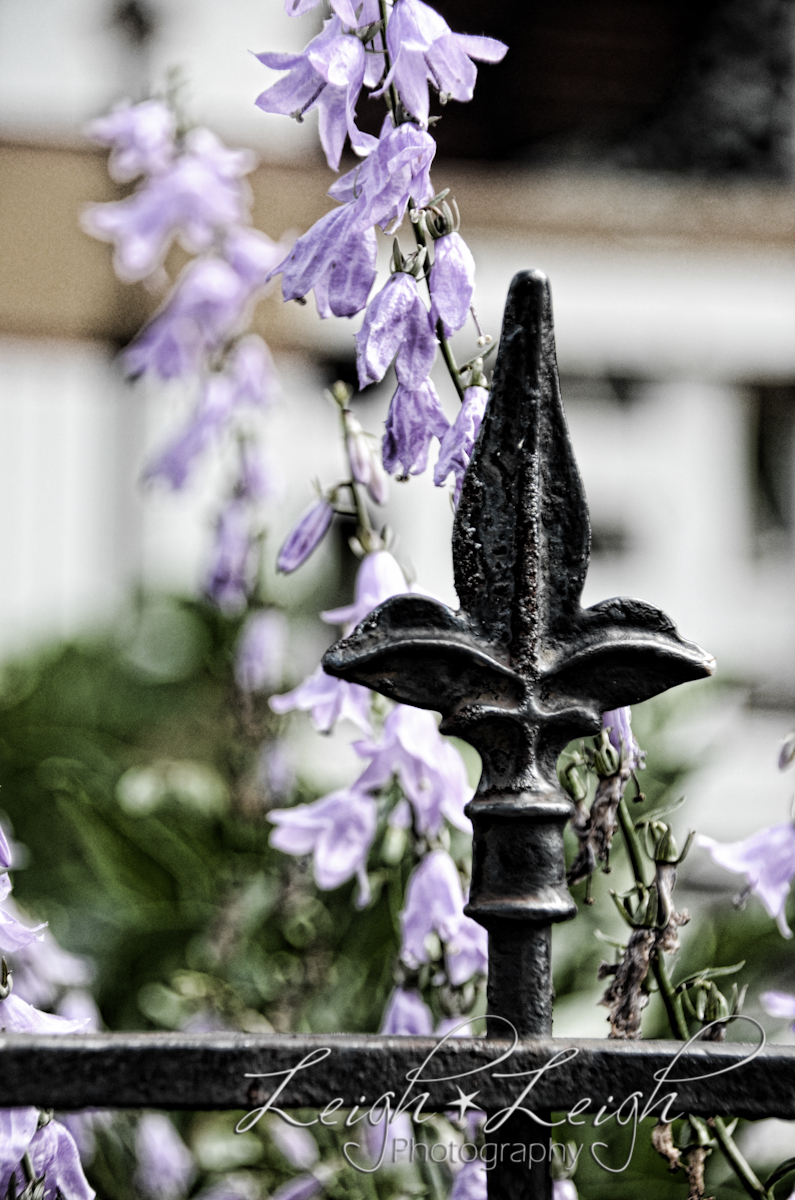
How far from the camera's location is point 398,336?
0.52 meters

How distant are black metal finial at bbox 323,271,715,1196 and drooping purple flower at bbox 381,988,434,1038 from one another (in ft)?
0.92

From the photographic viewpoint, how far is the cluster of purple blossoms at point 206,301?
130 centimetres

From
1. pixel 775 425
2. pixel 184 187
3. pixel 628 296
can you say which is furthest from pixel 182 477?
pixel 775 425

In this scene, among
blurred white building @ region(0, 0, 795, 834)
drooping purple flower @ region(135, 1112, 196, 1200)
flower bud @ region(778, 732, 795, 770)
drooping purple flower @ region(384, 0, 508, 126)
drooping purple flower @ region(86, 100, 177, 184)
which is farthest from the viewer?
blurred white building @ region(0, 0, 795, 834)

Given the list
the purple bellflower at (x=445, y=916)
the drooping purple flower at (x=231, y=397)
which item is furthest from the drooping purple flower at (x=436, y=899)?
the drooping purple flower at (x=231, y=397)

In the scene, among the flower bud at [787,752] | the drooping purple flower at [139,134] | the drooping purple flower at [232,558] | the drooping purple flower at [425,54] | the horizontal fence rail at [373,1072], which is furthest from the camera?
the drooping purple flower at [232,558]

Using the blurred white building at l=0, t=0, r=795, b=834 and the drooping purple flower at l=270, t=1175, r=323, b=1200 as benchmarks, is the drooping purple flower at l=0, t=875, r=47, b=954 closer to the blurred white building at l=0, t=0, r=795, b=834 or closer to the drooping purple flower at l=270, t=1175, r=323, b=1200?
the drooping purple flower at l=270, t=1175, r=323, b=1200

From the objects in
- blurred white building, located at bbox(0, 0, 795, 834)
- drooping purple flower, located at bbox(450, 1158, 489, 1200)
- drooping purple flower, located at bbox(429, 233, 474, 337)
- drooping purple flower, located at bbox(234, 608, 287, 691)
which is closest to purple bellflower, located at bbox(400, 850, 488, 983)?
drooping purple flower, located at bbox(450, 1158, 489, 1200)

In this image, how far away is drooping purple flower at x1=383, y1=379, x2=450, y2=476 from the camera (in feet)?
1.73

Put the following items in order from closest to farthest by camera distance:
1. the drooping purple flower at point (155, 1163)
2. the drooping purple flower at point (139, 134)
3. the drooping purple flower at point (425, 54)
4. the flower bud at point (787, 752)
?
the drooping purple flower at point (425, 54) → the flower bud at point (787, 752) → the drooping purple flower at point (155, 1163) → the drooping purple flower at point (139, 134)

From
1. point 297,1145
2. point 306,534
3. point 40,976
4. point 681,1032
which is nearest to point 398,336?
point 306,534

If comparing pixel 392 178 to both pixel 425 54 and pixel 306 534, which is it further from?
pixel 306 534

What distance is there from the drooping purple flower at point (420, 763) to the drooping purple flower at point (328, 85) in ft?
1.00

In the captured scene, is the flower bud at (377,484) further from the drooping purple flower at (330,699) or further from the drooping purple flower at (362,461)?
the drooping purple flower at (330,699)
